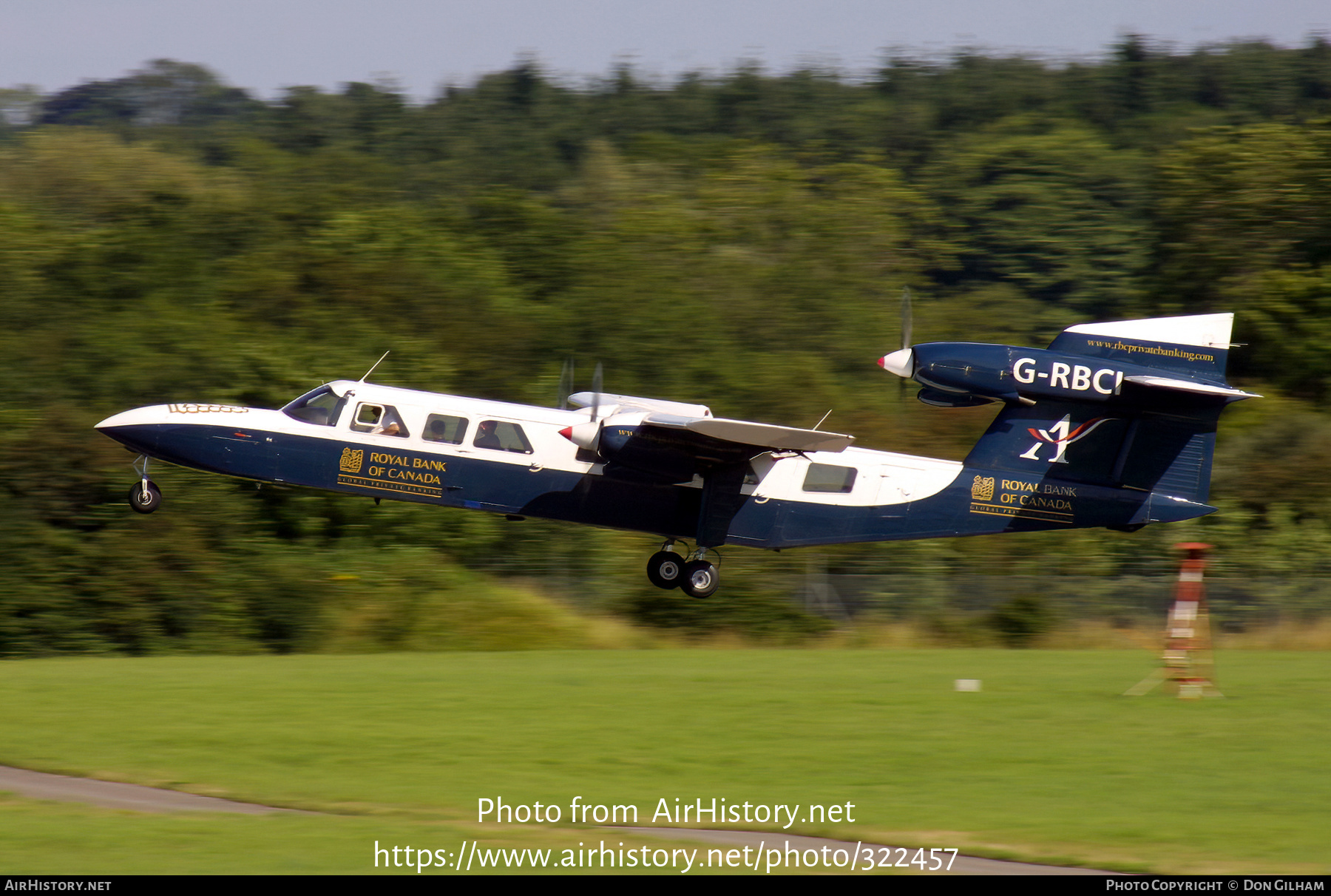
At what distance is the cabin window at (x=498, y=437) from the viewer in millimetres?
18938

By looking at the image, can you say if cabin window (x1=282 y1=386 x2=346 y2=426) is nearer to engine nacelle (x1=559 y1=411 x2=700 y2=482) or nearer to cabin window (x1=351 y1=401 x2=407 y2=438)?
cabin window (x1=351 y1=401 x2=407 y2=438)

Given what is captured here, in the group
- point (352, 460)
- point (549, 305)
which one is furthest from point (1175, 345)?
point (549, 305)

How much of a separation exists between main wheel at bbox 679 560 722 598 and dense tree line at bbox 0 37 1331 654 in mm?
7289

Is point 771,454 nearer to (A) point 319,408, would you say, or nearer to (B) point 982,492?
(B) point 982,492

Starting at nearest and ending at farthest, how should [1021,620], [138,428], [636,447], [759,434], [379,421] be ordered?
1. [759,434]
2. [138,428]
3. [636,447]
4. [379,421]
5. [1021,620]

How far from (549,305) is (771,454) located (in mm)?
22097

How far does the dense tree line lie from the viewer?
27406 mm

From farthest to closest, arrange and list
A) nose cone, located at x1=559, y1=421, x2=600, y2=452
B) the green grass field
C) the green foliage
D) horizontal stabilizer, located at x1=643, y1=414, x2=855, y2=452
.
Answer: the green foliage, nose cone, located at x1=559, y1=421, x2=600, y2=452, horizontal stabilizer, located at x1=643, y1=414, x2=855, y2=452, the green grass field

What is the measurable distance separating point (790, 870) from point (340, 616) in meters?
17.9

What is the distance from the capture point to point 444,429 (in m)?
18.8

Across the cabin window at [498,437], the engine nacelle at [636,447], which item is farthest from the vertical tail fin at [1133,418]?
the cabin window at [498,437]

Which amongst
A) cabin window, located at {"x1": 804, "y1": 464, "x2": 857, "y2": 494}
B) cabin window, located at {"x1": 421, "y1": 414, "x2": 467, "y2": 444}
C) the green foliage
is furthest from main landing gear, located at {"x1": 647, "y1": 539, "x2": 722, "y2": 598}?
the green foliage

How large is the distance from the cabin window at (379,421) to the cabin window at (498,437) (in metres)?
1.07

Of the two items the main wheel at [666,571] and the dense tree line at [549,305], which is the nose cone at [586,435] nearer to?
the main wheel at [666,571]
